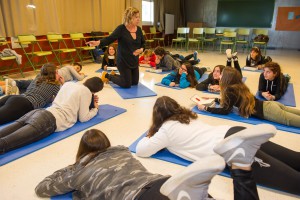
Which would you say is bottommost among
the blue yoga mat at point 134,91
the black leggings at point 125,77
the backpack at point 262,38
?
the blue yoga mat at point 134,91

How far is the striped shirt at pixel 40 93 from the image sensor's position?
2807 mm

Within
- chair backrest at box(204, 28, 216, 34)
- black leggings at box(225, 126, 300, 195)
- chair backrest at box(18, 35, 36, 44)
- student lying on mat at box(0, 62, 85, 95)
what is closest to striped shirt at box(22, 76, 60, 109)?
student lying on mat at box(0, 62, 85, 95)

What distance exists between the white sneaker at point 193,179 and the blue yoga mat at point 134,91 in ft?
9.43

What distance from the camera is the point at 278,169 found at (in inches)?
59.9

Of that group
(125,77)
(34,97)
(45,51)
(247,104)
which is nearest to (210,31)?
(45,51)

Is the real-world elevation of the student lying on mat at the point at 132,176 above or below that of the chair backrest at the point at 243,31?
below

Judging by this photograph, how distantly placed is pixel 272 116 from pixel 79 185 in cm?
226

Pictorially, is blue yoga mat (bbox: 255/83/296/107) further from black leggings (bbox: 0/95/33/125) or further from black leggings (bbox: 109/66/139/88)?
black leggings (bbox: 0/95/33/125)

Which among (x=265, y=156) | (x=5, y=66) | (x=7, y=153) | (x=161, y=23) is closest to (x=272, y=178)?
(x=265, y=156)

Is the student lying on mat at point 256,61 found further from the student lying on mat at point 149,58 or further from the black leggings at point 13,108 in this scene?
the black leggings at point 13,108

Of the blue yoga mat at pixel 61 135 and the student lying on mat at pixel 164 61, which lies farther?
the student lying on mat at pixel 164 61

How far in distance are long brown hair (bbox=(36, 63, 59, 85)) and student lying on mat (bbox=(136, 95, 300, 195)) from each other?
1.45m

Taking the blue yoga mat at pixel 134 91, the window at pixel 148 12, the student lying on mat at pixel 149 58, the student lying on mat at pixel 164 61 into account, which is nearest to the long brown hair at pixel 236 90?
the blue yoga mat at pixel 134 91

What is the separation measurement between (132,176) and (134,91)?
2951 mm
